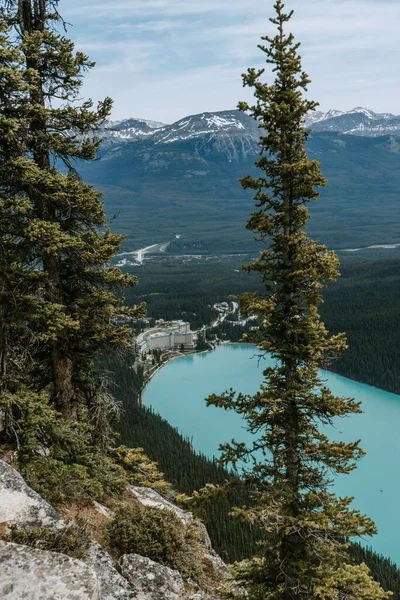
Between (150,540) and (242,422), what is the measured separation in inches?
2711

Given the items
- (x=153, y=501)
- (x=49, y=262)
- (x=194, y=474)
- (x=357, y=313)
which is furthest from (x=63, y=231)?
(x=357, y=313)

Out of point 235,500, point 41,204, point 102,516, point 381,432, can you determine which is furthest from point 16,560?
point 381,432

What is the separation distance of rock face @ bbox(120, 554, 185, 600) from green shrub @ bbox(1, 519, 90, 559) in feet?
4.67

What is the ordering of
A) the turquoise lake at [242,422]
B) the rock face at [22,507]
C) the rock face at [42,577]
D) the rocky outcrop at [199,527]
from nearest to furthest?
the rock face at [42,577] < the rock face at [22,507] < the rocky outcrop at [199,527] < the turquoise lake at [242,422]

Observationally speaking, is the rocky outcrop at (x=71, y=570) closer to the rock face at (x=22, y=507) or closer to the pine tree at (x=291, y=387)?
the rock face at (x=22, y=507)

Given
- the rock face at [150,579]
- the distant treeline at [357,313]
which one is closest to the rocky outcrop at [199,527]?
the rock face at [150,579]

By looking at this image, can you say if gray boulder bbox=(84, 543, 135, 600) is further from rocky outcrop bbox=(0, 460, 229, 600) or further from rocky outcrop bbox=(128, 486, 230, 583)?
rocky outcrop bbox=(128, 486, 230, 583)

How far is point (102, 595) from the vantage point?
9227mm

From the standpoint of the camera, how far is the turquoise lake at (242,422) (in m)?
53.4

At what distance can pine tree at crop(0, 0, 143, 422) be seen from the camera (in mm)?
14055

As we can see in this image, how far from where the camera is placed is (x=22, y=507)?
1066 cm

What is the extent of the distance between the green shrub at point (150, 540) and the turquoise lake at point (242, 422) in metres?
31.7

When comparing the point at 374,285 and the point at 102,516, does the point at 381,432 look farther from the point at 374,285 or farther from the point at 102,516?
the point at 374,285

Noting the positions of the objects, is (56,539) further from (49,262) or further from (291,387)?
(49,262)
